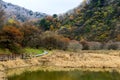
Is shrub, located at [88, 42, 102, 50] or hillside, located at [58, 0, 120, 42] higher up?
hillside, located at [58, 0, 120, 42]

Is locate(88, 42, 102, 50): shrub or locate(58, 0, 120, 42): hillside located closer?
locate(88, 42, 102, 50): shrub

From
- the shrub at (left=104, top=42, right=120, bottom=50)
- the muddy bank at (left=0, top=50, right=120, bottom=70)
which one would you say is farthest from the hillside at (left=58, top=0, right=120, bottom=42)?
the muddy bank at (left=0, top=50, right=120, bottom=70)

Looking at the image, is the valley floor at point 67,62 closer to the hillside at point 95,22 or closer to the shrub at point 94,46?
the shrub at point 94,46

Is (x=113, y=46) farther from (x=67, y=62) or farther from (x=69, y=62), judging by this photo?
(x=67, y=62)

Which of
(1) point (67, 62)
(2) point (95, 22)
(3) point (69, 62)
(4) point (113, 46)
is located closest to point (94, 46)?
(4) point (113, 46)

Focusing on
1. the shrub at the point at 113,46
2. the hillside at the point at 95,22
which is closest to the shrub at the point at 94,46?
the shrub at the point at 113,46

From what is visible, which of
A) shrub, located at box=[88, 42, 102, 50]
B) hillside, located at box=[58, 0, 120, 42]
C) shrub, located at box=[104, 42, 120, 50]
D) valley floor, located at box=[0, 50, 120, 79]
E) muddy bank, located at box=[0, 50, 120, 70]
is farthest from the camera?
hillside, located at box=[58, 0, 120, 42]

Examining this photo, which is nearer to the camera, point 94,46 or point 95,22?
point 94,46

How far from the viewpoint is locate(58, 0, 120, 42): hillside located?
124706mm

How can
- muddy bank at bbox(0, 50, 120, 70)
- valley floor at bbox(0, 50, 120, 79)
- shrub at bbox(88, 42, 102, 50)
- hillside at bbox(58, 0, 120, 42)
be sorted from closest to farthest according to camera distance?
valley floor at bbox(0, 50, 120, 79)
muddy bank at bbox(0, 50, 120, 70)
shrub at bbox(88, 42, 102, 50)
hillside at bbox(58, 0, 120, 42)

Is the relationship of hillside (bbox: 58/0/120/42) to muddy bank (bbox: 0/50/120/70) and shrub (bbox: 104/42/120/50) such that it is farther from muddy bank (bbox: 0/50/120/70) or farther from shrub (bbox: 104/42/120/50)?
muddy bank (bbox: 0/50/120/70)

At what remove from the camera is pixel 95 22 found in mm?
141250

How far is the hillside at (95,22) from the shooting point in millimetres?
124706

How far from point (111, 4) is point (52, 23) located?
30606 mm
